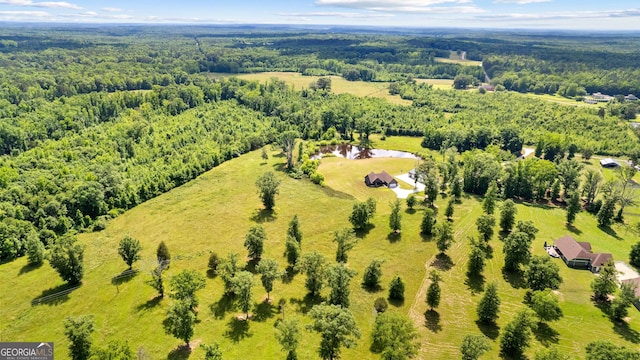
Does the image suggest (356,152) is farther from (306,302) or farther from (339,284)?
(339,284)

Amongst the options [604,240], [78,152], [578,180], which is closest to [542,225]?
[604,240]

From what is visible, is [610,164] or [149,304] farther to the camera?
[610,164]

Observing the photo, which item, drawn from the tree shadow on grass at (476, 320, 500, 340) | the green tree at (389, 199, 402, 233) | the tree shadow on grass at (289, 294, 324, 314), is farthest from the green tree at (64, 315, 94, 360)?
the green tree at (389, 199, 402, 233)

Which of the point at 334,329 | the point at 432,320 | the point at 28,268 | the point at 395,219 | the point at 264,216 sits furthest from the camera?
the point at 264,216

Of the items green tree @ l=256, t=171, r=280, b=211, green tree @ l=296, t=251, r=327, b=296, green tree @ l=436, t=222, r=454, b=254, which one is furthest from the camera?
green tree @ l=256, t=171, r=280, b=211

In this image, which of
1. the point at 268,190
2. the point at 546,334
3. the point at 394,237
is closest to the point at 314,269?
the point at 394,237

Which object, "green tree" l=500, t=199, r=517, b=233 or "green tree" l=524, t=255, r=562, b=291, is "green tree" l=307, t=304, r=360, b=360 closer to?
"green tree" l=524, t=255, r=562, b=291

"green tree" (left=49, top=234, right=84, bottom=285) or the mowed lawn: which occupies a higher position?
"green tree" (left=49, top=234, right=84, bottom=285)
